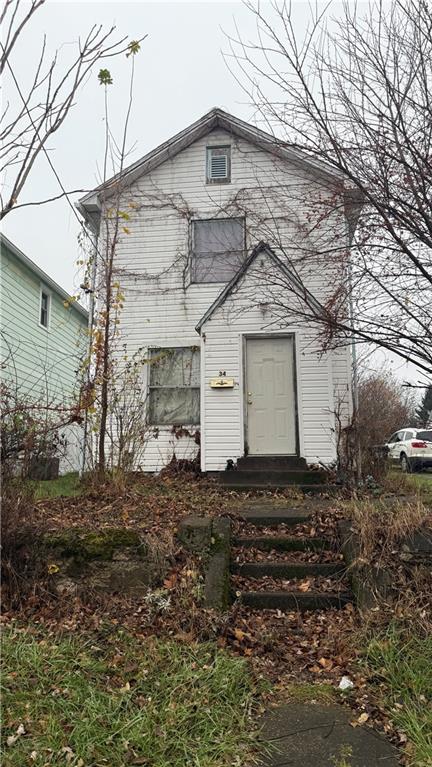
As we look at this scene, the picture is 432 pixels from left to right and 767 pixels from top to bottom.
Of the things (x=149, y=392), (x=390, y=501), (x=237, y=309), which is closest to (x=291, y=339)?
(x=237, y=309)

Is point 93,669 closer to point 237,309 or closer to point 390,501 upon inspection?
point 390,501

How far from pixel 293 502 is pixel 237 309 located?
12.8 feet

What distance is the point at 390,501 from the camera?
19.7 ft

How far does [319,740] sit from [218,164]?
10.7m

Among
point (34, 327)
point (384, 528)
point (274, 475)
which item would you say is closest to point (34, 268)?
point (34, 327)

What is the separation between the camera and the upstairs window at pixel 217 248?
10.7 metres

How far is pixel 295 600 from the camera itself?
4.34m

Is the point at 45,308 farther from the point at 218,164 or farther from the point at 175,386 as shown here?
the point at 218,164

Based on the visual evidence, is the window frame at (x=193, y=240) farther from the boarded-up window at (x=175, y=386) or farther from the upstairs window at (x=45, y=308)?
the upstairs window at (x=45, y=308)

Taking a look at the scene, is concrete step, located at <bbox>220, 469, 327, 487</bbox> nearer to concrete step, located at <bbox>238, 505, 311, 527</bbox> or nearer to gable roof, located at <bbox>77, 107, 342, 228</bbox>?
concrete step, located at <bbox>238, 505, 311, 527</bbox>

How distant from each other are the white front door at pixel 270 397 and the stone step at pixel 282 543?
386 centimetres

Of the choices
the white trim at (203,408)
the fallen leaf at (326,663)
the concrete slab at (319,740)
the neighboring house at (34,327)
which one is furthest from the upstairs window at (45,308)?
the concrete slab at (319,740)

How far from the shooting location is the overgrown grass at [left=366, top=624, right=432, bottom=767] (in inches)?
107

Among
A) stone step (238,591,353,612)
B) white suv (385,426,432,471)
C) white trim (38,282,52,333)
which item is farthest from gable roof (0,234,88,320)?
white suv (385,426,432,471)
